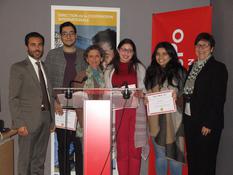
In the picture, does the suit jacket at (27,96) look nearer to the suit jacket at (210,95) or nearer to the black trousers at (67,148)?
the black trousers at (67,148)

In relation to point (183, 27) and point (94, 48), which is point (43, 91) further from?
point (183, 27)

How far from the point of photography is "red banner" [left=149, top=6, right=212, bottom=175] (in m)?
3.72

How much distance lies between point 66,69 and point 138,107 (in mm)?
979

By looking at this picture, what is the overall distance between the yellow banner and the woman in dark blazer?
55.2 inches

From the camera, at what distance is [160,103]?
3.25 meters

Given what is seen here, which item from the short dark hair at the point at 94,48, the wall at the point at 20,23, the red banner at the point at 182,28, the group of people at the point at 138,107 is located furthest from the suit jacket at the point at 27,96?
the red banner at the point at 182,28

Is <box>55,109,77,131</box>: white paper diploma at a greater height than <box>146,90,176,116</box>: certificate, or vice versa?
<box>146,90,176,116</box>: certificate

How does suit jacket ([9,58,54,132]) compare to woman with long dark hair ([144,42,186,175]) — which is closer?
suit jacket ([9,58,54,132])

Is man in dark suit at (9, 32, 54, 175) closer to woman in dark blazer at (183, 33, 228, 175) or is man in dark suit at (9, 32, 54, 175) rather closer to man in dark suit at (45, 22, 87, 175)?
man in dark suit at (45, 22, 87, 175)

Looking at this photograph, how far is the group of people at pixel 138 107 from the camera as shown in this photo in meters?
3.18

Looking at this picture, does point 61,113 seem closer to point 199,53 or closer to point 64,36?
point 64,36

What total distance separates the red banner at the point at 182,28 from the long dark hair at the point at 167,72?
1.37 feet

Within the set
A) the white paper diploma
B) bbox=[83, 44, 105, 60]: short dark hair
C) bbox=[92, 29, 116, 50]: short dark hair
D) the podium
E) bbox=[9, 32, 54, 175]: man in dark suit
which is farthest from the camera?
bbox=[92, 29, 116, 50]: short dark hair

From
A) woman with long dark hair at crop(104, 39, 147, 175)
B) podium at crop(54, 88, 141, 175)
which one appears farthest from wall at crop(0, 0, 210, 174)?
podium at crop(54, 88, 141, 175)
